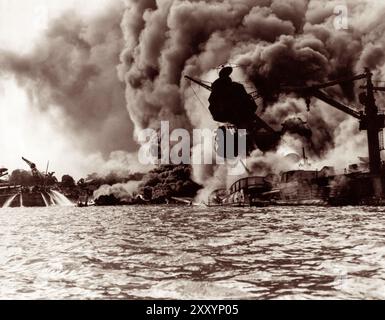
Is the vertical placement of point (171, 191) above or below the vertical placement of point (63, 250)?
above

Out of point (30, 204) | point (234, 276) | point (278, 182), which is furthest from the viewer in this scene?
point (30, 204)

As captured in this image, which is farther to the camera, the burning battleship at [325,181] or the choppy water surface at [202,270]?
the burning battleship at [325,181]

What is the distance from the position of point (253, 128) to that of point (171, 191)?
92.3 ft

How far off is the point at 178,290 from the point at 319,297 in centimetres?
271

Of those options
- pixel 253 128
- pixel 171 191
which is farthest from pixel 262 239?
pixel 171 191

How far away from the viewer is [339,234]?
16.8m

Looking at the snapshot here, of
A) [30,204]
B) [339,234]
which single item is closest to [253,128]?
[339,234]

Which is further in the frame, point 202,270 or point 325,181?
point 325,181

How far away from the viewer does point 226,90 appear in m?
42.6

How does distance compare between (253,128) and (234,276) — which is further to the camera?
(253,128)

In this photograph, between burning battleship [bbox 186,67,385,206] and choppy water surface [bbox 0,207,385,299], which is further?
burning battleship [bbox 186,67,385,206]
